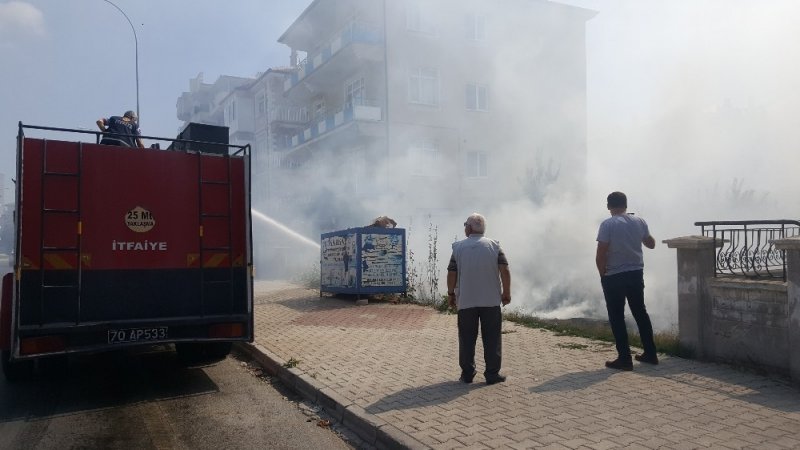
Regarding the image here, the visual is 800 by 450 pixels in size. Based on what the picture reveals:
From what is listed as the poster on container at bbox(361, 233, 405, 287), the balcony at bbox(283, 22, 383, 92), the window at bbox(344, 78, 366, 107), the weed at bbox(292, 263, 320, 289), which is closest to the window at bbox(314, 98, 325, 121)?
the window at bbox(344, 78, 366, 107)

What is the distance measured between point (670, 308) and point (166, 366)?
399 inches

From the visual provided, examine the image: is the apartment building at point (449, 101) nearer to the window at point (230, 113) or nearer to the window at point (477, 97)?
the window at point (477, 97)

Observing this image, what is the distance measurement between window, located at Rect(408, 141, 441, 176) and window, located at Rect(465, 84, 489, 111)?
250 centimetres

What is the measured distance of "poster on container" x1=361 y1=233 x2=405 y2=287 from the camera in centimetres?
1076

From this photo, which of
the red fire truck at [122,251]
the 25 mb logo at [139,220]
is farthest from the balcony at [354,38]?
the 25 mb logo at [139,220]

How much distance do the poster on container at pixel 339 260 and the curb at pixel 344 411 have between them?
14.3 feet

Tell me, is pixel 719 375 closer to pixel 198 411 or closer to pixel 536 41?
pixel 198 411

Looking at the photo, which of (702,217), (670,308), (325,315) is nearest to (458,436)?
(325,315)

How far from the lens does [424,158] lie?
2248cm

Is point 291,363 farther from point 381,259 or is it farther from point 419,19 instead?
point 419,19

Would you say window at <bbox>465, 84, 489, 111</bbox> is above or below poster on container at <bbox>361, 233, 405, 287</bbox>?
above

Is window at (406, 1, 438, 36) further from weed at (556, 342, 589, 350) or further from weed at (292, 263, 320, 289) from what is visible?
weed at (556, 342, 589, 350)

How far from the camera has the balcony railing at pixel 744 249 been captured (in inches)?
221

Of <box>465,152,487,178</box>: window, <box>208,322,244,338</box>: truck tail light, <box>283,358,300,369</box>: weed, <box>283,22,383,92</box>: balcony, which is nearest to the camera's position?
<box>208,322,244,338</box>: truck tail light
